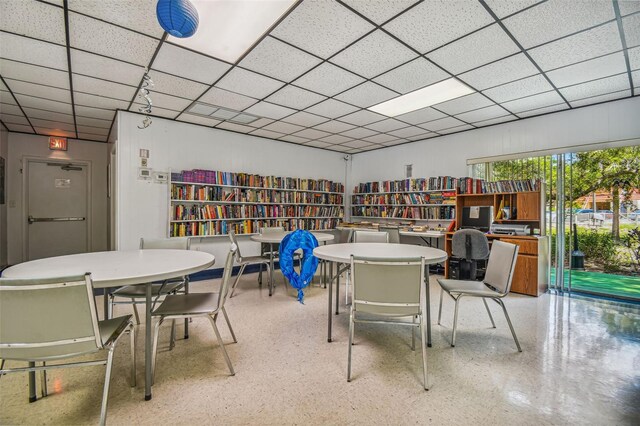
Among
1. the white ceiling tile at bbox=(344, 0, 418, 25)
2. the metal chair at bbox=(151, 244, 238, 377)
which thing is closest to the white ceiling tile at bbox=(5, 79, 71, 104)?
the metal chair at bbox=(151, 244, 238, 377)

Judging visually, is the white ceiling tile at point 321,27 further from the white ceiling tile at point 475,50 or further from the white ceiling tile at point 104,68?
the white ceiling tile at point 104,68

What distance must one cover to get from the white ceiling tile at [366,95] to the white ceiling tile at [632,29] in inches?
78.3

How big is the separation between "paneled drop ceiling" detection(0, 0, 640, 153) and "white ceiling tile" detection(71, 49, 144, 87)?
11mm

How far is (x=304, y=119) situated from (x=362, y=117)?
925 millimetres

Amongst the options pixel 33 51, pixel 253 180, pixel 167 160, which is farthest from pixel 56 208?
pixel 33 51

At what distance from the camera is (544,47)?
2539 millimetres

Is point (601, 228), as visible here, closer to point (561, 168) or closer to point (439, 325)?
point (561, 168)

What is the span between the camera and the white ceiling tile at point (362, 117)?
430 cm

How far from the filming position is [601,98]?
11.9 feet

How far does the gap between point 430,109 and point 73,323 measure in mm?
4373

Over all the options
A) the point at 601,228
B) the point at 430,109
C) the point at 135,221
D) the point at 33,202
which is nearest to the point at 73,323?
the point at 135,221

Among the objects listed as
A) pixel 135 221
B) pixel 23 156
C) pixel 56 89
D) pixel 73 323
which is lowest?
pixel 73 323

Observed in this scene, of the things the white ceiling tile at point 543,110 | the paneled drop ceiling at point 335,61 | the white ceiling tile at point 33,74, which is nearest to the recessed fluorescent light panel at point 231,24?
the paneled drop ceiling at point 335,61

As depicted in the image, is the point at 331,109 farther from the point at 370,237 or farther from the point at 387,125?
the point at 370,237
